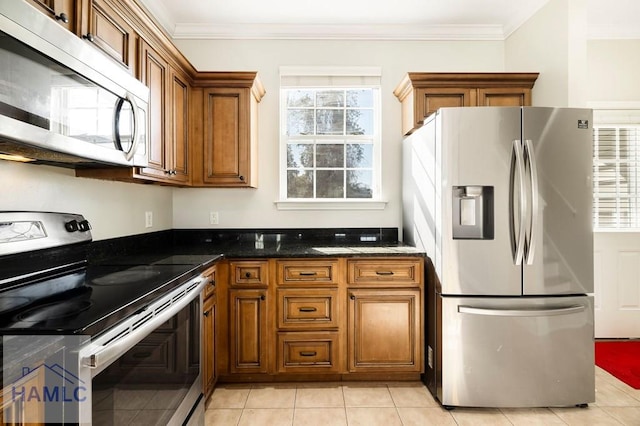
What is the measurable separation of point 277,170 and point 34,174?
1860 mm

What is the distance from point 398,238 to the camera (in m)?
3.26

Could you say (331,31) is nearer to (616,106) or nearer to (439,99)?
(439,99)

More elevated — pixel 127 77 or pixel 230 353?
pixel 127 77

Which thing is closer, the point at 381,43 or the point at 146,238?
the point at 146,238

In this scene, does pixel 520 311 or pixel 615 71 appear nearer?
pixel 520 311

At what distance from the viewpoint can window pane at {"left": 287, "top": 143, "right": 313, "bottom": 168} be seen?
332 centimetres

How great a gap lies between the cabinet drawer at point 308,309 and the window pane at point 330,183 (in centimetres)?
107

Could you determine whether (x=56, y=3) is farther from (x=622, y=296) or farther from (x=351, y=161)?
(x=622, y=296)

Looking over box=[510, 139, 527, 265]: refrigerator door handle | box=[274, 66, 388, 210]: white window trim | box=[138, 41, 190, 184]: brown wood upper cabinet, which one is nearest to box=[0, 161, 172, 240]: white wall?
box=[138, 41, 190, 184]: brown wood upper cabinet

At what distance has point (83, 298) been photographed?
131 centimetres

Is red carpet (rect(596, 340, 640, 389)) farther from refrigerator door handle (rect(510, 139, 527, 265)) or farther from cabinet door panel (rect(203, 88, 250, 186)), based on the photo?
cabinet door panel (rect(203, 88, 250, 186))

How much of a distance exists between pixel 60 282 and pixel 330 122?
2.48 m

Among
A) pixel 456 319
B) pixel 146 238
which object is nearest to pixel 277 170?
pixel 146 238

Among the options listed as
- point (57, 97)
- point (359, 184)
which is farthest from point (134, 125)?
point (359, 184)
